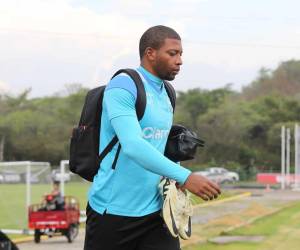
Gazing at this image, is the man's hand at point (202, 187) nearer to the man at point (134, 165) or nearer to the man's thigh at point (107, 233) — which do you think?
the man at point (134, 165)

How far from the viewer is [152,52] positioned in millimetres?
4164

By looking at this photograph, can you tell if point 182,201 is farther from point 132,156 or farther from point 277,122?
point 277,122

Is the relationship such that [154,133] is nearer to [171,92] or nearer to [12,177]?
[171,92]

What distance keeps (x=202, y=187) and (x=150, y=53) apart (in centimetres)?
77

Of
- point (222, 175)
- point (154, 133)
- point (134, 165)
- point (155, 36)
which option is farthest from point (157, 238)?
point (222, 175)

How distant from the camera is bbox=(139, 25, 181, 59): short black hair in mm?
4145

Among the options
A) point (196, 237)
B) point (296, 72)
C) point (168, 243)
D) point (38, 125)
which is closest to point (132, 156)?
point (168, 243)

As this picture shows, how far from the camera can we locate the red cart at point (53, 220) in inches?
730

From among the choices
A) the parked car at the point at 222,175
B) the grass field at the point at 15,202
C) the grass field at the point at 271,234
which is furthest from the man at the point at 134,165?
the parked car at the point at 222,175

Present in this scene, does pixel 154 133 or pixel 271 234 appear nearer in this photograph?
pixel 154 133

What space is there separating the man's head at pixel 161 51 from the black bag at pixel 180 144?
0.98 ft

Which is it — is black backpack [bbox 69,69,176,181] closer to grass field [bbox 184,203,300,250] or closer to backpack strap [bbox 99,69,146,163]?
backpack strap [bbox 99,69,146,163]

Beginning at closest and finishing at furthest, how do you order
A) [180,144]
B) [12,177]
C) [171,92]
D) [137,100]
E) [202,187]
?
[202,187], [137,100], [180,144], [171,92], [12,177]

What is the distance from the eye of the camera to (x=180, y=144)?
428 centimetres
